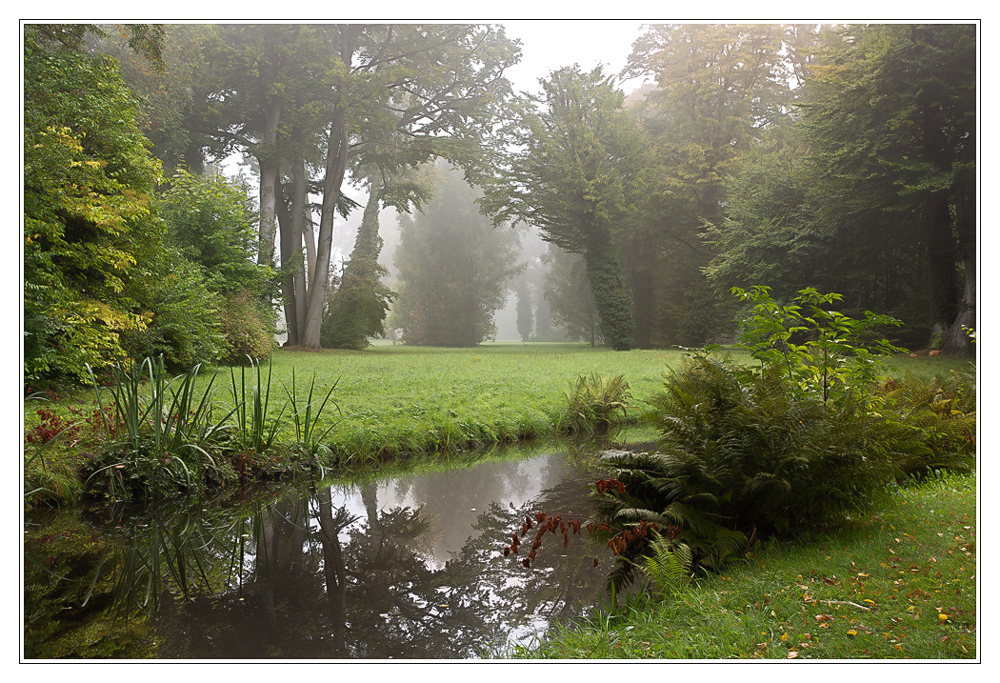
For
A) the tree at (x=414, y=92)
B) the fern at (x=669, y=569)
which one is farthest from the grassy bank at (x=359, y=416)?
the tree at (x=414, y=92)

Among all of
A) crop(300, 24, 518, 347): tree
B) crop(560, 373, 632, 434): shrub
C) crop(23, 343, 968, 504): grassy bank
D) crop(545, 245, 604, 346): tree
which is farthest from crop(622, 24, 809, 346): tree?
crop(560, 373, 632, 434): shrub

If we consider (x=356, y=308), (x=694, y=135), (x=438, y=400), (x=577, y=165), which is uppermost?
(x=694, y=135)

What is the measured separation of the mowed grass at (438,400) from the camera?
5.27 meters

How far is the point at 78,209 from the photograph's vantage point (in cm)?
499

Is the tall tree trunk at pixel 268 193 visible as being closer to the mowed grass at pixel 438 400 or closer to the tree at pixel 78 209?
the mowed grass at pixel 438 400

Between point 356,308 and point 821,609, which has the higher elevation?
point 356,308

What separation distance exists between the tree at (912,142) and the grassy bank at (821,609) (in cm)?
767

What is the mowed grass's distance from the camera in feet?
17.3

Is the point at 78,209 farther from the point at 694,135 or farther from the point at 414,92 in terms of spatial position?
the point at 694,135

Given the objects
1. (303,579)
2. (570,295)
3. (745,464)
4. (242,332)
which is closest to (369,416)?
(303,579)

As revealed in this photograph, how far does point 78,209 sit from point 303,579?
14.9ft

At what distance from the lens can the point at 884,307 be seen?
9641 mm
